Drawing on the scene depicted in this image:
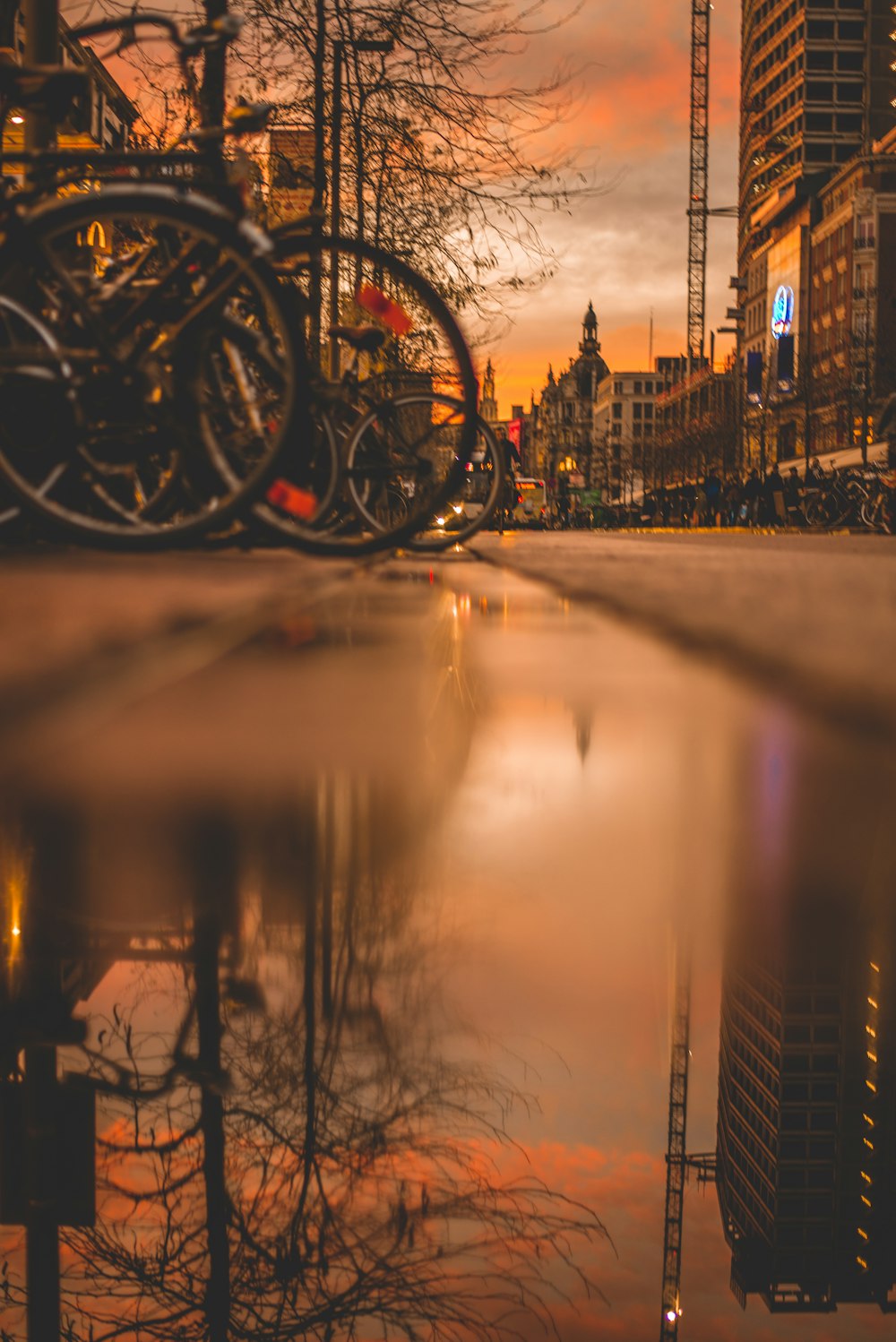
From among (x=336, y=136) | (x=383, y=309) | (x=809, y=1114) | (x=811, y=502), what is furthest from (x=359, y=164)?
(x=809, y=1114)

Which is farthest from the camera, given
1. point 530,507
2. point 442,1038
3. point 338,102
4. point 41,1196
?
point 530,507

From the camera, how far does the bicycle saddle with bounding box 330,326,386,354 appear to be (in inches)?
207

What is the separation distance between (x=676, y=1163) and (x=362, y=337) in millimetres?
4621

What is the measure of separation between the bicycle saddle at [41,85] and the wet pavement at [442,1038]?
2.58m

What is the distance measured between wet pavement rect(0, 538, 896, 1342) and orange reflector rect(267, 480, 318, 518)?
2107mm

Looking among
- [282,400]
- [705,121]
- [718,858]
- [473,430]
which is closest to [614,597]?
[473,430]

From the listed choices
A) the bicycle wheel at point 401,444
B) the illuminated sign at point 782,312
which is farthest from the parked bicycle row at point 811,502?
the illuminated sign at point 782,312

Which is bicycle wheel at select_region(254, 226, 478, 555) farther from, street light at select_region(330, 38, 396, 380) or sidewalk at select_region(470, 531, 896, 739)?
street light at select_region(330, 38, 396, 380)

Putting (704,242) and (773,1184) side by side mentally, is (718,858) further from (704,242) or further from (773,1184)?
(704,242)

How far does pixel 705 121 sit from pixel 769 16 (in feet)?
47.7

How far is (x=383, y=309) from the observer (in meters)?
5.05

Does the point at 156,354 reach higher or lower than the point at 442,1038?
higher

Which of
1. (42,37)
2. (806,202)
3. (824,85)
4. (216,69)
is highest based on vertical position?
(824,85)

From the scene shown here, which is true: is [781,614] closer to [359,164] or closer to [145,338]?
[145,338]
